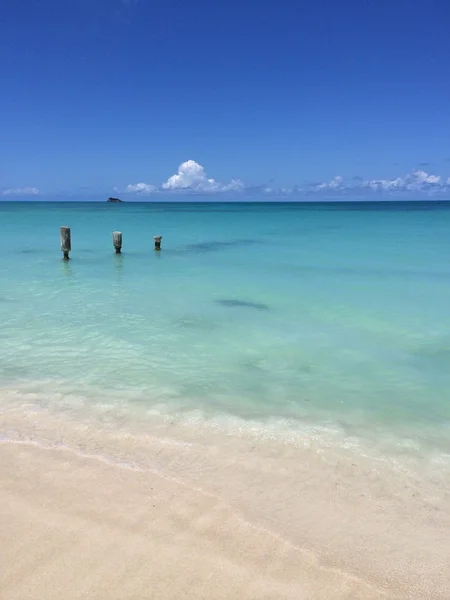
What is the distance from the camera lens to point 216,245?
27156 millimetres

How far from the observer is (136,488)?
13.2ft

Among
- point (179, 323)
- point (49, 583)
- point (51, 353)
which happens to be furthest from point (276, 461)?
point (179, 323)

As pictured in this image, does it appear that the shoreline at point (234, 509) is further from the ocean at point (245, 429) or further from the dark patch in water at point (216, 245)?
the dark patch in water at point (216, 245)

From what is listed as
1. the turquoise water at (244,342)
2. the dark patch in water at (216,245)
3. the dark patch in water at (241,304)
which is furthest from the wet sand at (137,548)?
the dark patch in water at (216,245)

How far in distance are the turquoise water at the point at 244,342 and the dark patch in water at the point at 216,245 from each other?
6.91 metres

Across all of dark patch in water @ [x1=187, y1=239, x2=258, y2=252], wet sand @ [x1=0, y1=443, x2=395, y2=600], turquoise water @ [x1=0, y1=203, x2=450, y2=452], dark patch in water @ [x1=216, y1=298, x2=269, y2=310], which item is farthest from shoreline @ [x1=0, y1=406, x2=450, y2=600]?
dark patch in water @ [x1=187, y1=239, x2=258, y2=252]

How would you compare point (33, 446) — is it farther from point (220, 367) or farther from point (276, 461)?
point (220, 367)

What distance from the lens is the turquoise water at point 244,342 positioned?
19.8 ft

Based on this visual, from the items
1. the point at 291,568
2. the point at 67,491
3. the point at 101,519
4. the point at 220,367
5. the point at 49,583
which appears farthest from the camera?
the point at 220,367

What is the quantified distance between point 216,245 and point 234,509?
23814mm

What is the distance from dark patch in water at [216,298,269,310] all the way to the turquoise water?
0.05m

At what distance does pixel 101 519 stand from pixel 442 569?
244cm

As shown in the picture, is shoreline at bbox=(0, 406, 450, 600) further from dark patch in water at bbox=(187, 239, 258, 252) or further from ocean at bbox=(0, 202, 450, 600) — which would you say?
dark patch in water at bbox=(187, 239, 258, 252)

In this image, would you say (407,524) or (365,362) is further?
(365,362)
